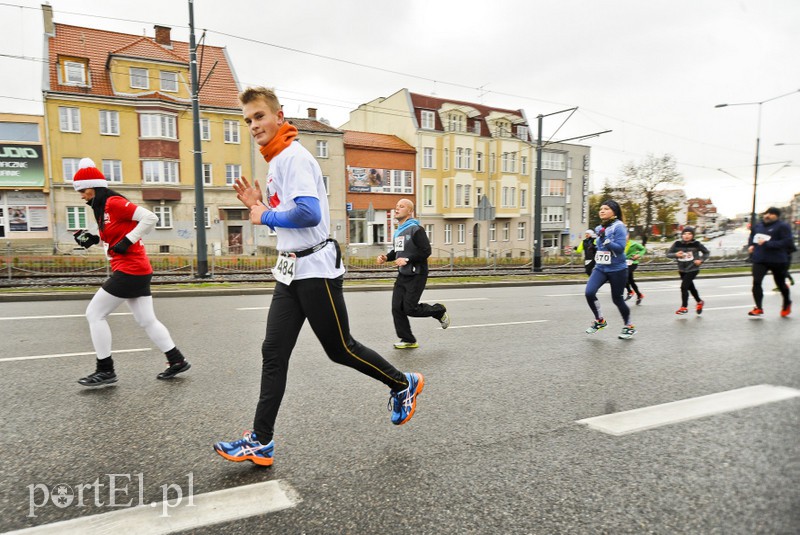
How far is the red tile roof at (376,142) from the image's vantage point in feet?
121

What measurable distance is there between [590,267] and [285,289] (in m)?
6.13

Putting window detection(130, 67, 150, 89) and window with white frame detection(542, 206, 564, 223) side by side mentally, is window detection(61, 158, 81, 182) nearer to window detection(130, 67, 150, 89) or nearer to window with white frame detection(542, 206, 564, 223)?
window detection(130, 67, 150, 89)

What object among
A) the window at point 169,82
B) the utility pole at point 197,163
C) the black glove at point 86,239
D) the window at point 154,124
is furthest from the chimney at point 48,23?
the black glove at point 86,239

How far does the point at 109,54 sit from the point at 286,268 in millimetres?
34495

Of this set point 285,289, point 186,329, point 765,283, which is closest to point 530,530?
point 285,289

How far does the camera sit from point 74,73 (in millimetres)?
28844

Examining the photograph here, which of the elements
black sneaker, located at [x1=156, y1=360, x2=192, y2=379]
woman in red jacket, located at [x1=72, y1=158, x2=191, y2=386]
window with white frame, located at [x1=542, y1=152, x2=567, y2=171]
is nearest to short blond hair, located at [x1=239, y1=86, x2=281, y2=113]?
woman in red jacket, located at [x1=72, y1=158, x2=191, y2=386]

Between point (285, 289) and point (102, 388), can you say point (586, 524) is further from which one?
point (102, 388)

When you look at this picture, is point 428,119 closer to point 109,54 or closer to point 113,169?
point 109,54

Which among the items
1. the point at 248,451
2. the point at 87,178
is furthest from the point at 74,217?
the point at 248,451

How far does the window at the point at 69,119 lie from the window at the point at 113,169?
8.13 feet

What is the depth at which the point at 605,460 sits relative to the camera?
2.73 metres

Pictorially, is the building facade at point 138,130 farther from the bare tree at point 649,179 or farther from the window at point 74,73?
the bare tree at point 649,179

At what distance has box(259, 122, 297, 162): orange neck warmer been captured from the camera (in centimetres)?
282
